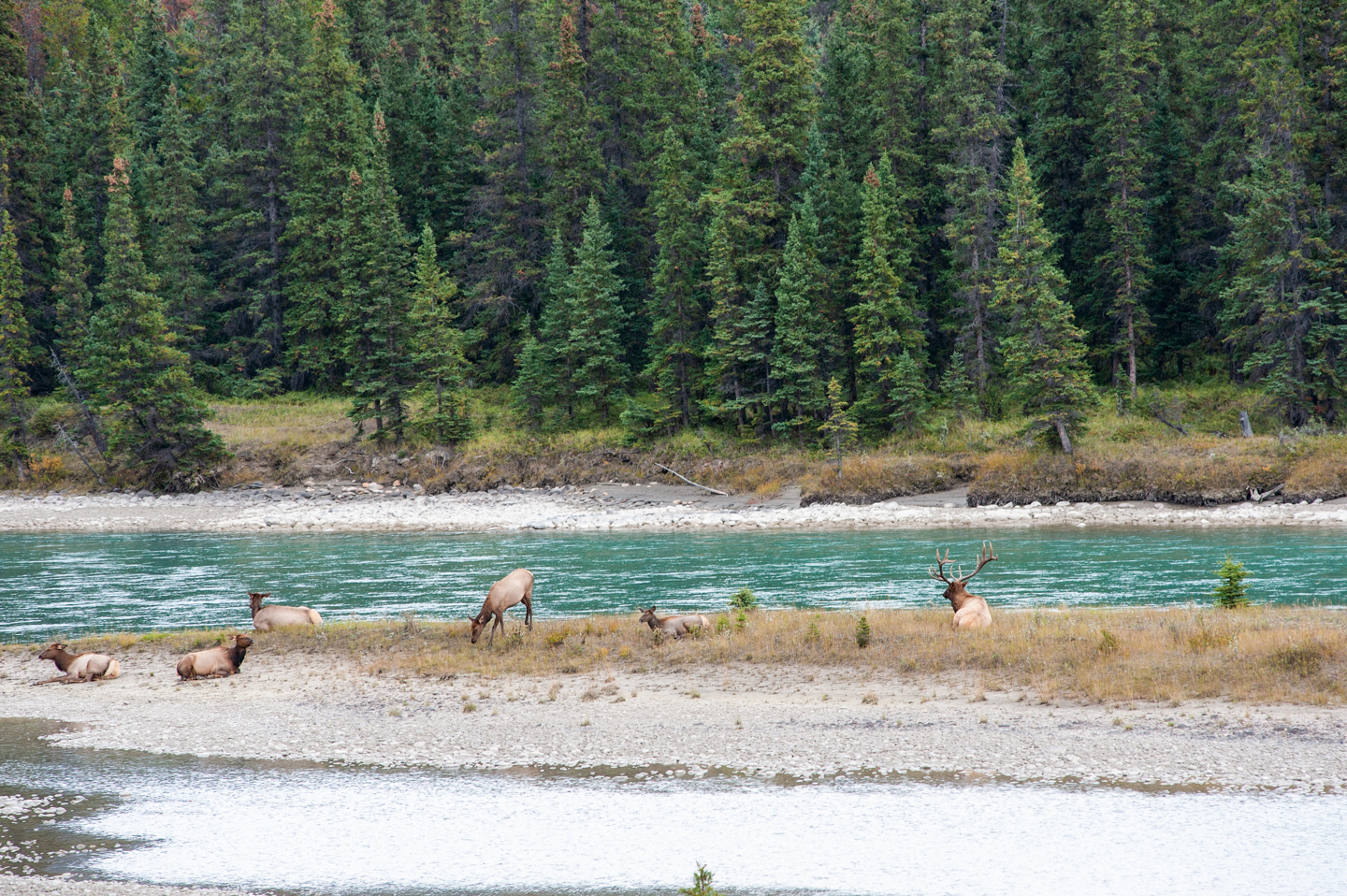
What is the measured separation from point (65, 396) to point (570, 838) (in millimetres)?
61529

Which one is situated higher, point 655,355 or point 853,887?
point 655,355

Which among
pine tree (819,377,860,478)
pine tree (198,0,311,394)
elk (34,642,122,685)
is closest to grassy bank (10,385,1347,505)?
pine tree (819,377,860,478)

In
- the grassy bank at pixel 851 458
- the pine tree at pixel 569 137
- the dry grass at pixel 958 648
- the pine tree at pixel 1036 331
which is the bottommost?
the dry grass at pixel 958 648

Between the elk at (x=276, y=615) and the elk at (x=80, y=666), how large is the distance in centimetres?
278

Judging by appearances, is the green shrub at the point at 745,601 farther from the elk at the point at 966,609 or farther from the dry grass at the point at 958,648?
the elk at the point at 966,609

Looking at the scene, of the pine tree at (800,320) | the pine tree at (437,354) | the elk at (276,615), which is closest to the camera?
the elk at (276,615)

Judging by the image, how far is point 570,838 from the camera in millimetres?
10062

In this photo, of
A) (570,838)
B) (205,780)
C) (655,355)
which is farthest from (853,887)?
(655,355)

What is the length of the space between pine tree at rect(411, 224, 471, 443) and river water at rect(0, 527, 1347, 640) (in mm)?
14100

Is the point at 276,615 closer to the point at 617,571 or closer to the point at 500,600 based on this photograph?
the point at 500,600

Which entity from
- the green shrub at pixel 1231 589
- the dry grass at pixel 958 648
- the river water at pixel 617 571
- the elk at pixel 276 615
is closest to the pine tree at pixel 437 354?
the river water at pixel 617 571

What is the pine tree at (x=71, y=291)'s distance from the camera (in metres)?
60.0

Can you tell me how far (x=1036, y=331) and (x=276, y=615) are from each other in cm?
3311

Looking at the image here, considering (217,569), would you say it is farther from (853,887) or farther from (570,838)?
(853,887)
